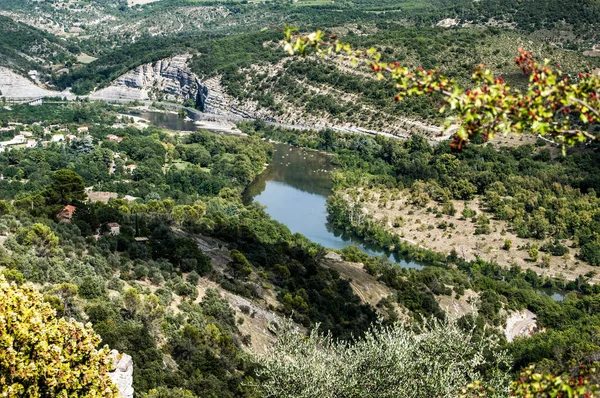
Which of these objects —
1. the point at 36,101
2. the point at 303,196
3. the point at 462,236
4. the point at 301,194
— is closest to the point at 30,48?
the point at 36,101

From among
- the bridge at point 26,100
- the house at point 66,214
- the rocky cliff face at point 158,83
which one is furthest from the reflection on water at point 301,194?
the bridge at point 26,100

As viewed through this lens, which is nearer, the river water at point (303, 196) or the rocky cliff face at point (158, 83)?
the river water at point (303, 196)

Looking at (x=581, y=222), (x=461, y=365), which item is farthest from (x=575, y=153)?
A: (x=461, y=365)

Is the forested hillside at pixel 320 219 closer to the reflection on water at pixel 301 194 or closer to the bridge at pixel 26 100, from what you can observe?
the reflection on water at pixel 301 194

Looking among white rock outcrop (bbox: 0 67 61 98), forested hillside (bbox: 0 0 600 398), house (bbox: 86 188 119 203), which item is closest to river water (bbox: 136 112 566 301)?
forested hillside (bbox: 0 0 600 398)

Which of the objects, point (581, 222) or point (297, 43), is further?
point (581, 222)

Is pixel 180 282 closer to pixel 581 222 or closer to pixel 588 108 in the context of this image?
pixel 588 108
